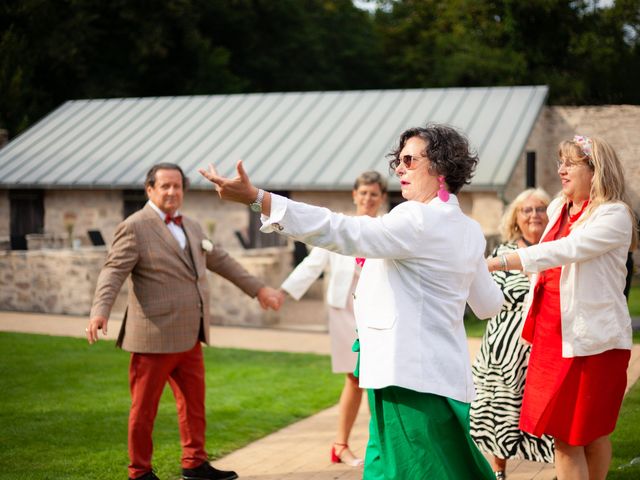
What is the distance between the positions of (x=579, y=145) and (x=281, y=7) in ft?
118

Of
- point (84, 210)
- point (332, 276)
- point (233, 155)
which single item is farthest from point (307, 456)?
point (84, 210)

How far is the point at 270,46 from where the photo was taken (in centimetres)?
3981

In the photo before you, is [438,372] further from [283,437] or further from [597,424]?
[283,437]

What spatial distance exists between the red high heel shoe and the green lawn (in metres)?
0.90

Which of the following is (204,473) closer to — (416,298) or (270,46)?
(416,298)

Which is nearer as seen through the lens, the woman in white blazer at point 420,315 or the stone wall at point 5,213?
the woman in white blazer at point 420,315

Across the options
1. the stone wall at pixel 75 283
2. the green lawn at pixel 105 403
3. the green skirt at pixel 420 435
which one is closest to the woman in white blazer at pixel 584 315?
the green skirt at pixel 420 435

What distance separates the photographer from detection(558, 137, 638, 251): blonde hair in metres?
4.53

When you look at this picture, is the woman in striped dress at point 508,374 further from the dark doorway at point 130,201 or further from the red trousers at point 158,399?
the dark doorway at point 130,201

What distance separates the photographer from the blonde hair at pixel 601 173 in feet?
14.9

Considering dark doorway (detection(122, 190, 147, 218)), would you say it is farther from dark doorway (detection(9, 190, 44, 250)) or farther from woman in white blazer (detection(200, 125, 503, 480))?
woman in white blazer (detection(200, 125, 503, 480))

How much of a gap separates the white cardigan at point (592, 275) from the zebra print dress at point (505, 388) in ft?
3.22

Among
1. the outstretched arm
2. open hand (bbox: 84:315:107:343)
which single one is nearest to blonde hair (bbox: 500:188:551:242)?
open hand (bbox: 84:315:107:343)

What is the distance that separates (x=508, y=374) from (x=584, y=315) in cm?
111
